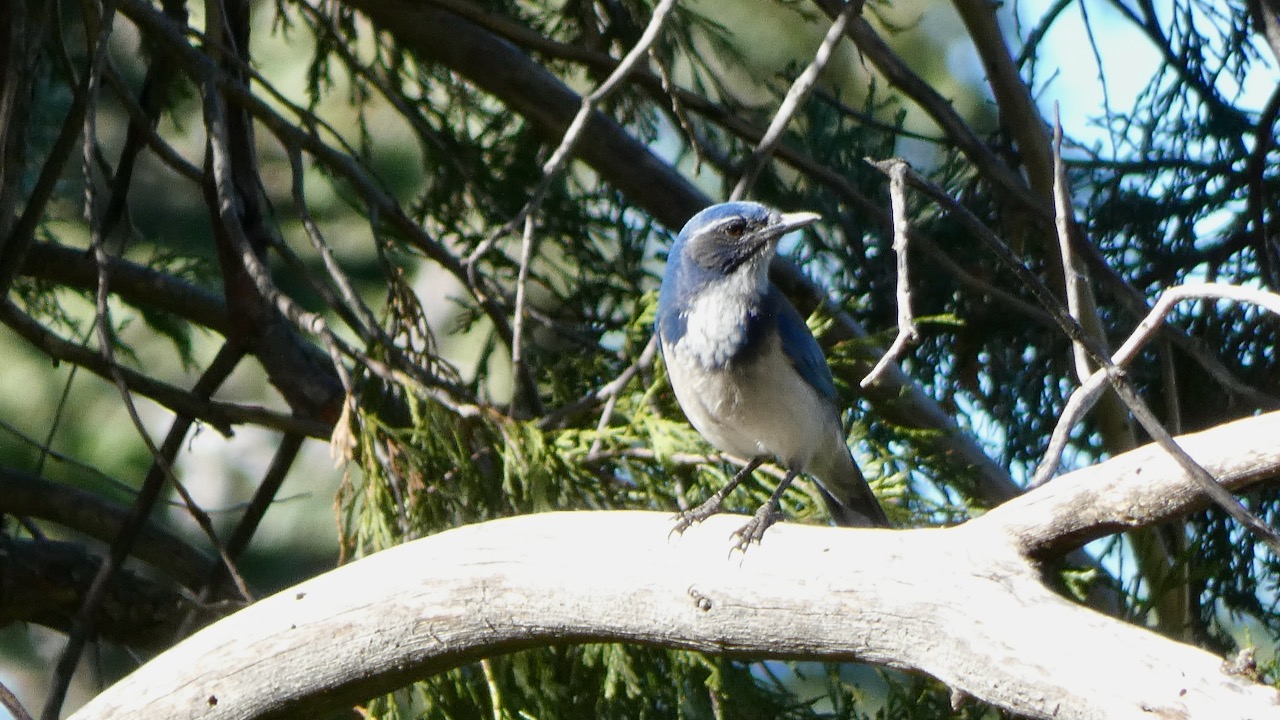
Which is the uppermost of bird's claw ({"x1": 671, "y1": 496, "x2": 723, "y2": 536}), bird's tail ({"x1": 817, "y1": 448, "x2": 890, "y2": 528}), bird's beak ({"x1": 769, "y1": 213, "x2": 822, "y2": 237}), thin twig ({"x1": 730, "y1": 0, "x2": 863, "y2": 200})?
thin twig ({"x1": 730, "y1": 0, "x2": 863, "y2": 200})

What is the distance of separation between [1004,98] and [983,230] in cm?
290

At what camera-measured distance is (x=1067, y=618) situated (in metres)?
2.42

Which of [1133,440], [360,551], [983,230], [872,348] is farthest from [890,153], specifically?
[983,230]

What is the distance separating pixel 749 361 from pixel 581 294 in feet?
4.73

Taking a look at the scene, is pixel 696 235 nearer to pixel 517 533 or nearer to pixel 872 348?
pixel 872 348

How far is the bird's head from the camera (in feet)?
14.3

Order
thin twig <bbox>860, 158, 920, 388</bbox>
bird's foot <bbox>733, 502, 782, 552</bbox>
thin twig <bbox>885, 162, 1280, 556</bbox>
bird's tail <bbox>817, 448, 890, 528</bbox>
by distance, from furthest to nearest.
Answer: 1. bird's tail <bbox>817, 448, 890, 528</bbox>
2. bird's foot <bbox>733, 502, 782, 552</bbox>
3. thin twig <bbox>860, 158, 920, 388</bbox>
4. thin twig <bbox>885, 162, 1280, 556</bbox>

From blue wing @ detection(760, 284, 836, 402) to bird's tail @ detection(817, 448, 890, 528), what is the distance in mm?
268

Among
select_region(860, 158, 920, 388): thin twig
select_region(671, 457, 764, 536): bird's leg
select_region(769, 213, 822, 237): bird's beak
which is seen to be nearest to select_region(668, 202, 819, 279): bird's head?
select_region(769, 213, 822, 237): bird's beak

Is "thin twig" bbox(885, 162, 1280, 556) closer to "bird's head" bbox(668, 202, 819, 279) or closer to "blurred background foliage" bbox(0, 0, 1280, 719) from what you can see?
"blurred background foliage" bbox(0, 0, 1280, 719)

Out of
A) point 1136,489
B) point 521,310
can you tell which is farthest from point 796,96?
point 1136,489

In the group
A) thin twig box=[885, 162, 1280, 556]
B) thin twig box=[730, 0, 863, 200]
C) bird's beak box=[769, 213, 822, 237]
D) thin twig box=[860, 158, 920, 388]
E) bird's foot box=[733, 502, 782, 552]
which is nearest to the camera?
thin twig box=[885, 162, 1280, 556]

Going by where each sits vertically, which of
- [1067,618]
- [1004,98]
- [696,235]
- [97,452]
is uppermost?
[97,452]

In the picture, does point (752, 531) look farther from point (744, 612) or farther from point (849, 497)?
point (849, 497)
